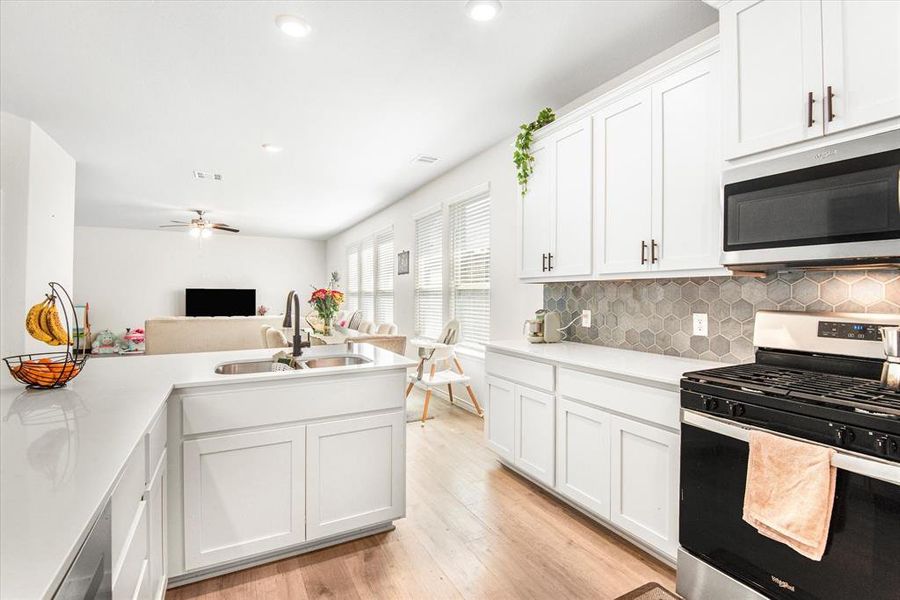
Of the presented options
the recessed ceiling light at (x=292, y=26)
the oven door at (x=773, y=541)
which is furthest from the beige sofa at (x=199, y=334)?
the oven door at (x=773, y=541)

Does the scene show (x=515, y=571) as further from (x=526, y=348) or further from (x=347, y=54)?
(x=347, y=54)

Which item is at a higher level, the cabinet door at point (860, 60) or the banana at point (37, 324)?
the cabinet door at point (860, 60)

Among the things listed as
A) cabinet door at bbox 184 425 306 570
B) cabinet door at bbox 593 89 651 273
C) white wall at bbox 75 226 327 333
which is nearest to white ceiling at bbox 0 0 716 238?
cabinet door at bbox 593 89 651 273

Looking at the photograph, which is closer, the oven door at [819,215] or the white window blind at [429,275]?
the oven door at [819,215]

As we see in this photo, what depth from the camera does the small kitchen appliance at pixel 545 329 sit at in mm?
A: 3055

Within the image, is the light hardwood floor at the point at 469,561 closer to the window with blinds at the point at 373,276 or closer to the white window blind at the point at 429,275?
the white window blind at the point at 429,275

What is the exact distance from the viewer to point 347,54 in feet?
8.47

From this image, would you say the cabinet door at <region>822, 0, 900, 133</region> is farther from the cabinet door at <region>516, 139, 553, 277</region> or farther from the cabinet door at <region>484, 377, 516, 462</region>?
the cabinet door at <region>484, 377, 516, 462</region>

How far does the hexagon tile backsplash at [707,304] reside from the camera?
69.5 inches

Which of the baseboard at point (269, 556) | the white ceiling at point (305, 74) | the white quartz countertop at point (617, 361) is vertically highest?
the white ceiling at point (305, 74)

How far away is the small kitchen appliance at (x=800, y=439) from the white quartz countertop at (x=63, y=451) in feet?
5.02

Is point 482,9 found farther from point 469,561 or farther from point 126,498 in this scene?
point 469,561

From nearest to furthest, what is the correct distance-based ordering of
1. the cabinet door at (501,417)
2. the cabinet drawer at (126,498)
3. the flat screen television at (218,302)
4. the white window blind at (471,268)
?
the cabinet drawer at (126,498) → the cabinet door at (501,417) → the white window blind at (471,268) → the flat screen television at (218,302)

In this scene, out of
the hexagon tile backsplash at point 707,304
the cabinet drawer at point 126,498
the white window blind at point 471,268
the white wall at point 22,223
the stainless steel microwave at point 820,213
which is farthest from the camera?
the white window blind at point 471,268
